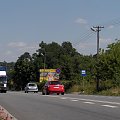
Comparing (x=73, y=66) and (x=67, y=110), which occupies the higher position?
(x=73, y=66)

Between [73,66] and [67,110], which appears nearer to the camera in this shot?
[67,110]

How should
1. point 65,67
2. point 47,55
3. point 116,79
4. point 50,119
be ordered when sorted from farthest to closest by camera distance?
point 47,55, point 65,67, point 116,79, point 50,119

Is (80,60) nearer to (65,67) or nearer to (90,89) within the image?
(65,67)

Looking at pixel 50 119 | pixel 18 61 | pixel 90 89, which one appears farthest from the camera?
pixel 18 61

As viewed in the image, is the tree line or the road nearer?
the road

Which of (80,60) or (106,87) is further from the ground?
(80,60)

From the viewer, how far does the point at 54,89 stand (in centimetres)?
4697

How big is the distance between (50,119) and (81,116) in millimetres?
1507

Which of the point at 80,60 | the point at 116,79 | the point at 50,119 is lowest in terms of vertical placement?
the point at 50,119

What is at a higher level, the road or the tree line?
the tree line

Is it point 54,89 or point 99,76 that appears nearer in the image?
point 54,89

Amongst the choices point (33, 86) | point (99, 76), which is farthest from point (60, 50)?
point (99, 76)

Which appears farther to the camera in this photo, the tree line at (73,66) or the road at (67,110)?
the tree line at (73,66)

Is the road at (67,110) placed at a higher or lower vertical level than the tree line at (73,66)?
lower
